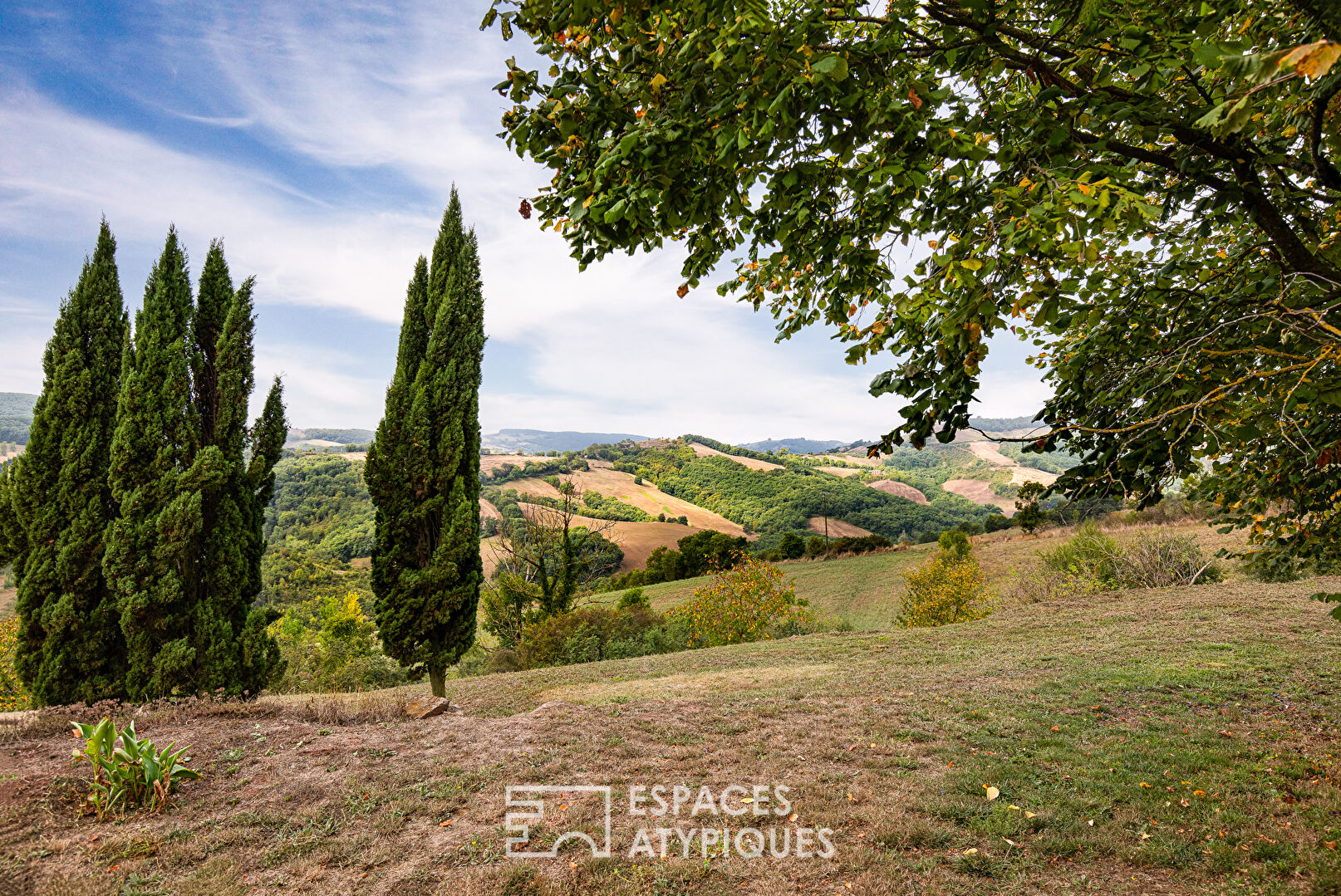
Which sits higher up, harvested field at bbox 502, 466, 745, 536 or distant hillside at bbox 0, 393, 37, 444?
distant hillside at bbox 0, 393, 37, 444

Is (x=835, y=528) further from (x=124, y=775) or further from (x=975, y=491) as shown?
(x=124, y=775)

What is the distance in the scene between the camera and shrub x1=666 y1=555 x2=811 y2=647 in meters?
17.6

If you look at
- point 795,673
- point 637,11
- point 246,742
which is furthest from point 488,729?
point 637,11

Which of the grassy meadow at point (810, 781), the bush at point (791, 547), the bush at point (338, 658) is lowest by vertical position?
the bush at point (338, 658)

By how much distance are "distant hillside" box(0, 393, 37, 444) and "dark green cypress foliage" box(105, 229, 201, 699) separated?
76426 millimetres

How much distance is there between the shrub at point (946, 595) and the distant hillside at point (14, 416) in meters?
84.1

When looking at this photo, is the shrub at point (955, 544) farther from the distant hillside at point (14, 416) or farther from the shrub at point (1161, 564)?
the distant hillside at point (14, 416)

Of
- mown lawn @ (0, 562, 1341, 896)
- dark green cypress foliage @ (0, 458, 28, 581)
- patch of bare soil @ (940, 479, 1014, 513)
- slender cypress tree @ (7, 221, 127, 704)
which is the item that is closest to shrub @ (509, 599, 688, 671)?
mown lawn @ (0, 562, 1341, 896)

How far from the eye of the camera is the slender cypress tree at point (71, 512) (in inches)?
300

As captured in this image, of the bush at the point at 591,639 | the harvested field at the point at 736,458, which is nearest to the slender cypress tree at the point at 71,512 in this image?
the bush at the point at 591,639

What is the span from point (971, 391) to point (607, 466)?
9214 centimetres

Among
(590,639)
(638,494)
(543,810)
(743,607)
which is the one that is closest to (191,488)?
(543,810)

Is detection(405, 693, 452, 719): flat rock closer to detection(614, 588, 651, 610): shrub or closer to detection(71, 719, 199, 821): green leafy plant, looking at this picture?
detection(71, 719, 199, 821): green leafy plant

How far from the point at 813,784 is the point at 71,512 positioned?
10.3 m
